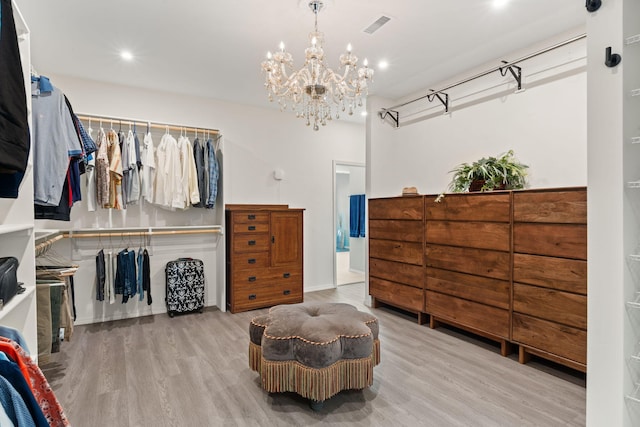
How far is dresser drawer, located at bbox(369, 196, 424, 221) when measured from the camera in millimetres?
3570

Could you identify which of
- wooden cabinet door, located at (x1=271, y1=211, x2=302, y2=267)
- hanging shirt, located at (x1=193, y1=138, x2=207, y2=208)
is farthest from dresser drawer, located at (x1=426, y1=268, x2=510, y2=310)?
hanging shirt, located at (x1=193, y1=138, x2=207, y2=208)

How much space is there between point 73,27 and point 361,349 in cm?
327

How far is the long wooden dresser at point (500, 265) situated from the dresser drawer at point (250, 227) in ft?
4.92

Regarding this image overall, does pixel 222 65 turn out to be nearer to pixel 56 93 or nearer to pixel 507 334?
pixel 56 93

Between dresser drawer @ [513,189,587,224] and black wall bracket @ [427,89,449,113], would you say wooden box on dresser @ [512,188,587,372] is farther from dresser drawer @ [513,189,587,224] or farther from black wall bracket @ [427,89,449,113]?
black wall bracket @ [427,89,449,113]

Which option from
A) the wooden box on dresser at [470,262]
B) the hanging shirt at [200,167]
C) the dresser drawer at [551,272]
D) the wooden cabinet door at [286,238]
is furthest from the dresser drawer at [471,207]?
the hanging shirt at [200,167]

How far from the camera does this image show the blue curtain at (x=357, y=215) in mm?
7047

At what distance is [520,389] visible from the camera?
7.68ft

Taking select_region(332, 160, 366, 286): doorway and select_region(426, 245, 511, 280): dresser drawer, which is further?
select_region(332, 160, 366, 286): doorway

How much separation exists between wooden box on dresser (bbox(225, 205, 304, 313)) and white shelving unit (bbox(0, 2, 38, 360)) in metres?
2.36

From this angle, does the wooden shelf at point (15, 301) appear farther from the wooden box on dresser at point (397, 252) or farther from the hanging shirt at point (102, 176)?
the wooden box on dresser at point (397, 252)

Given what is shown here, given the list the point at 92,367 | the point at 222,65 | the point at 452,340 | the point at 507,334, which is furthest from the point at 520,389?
the point at 222,65

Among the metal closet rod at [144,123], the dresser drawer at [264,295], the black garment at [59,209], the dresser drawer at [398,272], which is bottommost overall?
the dresser drawer at [264,295]

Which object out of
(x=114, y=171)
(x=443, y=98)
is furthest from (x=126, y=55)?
(x=443, y=98)
